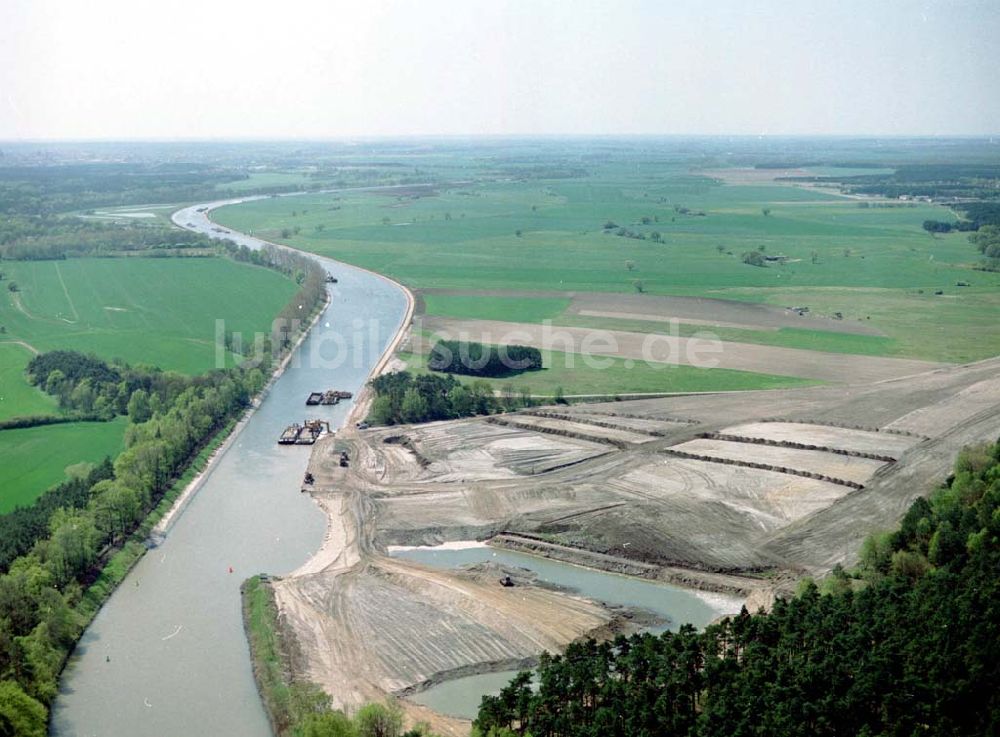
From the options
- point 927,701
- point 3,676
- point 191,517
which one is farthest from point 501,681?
point 191,517

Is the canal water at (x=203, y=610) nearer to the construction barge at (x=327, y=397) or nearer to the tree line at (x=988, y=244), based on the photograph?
the construction barge at (x=327, y=397)

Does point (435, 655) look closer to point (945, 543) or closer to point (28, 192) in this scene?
point (945, 543)

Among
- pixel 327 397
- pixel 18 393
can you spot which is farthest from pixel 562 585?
pixel 18 393

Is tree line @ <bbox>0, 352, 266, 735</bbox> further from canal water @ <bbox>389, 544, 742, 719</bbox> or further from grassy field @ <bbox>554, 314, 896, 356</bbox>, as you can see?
grassy field @ <bbox>554, 314, 896, 356</bbox>

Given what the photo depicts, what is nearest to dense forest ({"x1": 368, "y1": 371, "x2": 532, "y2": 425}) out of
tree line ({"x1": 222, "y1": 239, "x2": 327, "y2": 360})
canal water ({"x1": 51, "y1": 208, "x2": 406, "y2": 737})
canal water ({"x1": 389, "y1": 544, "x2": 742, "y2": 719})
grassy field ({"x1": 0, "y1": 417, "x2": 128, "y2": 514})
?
canal water ({"x1": 51, "y1": 208, "x2": 406, "y2": 737})

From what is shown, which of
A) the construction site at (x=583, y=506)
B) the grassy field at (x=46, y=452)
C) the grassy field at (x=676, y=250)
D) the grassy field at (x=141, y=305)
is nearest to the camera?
the construction site at (x=583, y=506)

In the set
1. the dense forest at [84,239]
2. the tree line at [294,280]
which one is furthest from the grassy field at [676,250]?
the dense forest at [84,239]
